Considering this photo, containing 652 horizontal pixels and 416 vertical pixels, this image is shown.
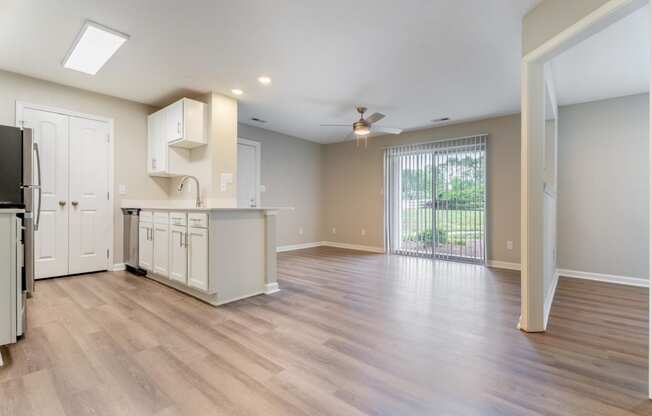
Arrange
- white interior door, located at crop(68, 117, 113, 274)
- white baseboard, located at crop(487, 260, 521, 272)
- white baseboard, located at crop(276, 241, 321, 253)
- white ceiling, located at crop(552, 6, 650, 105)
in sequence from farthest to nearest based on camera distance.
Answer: white baseboard, located at crop(276, 241, 321, 253), white baseboard, located at crop(487, 260, 521, 272), white interior door, located at crop(68, 117, 113, 274), white ceiling, located at crop(552, 6, 650, 105)

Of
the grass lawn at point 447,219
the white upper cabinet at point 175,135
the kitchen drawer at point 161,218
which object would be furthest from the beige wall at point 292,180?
the kitchen drawer at point 161,218

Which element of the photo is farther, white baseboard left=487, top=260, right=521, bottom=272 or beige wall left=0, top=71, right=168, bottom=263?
white baseboard left=487, top=260, right=521, bottom=272

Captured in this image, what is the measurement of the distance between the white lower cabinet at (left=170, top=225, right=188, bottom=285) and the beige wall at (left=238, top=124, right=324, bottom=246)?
288cm

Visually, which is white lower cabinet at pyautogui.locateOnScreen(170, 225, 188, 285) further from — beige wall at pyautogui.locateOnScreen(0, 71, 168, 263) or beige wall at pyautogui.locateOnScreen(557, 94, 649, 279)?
beige wall at pyautogui.locateOnScreen(557, 94, 649, 279)

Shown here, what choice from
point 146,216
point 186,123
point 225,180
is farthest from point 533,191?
point 146,216

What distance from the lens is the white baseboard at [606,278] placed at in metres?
3.84

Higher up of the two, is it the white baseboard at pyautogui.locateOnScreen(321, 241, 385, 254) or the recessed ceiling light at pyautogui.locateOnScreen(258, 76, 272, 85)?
the recessed ceiling light at pyautogui.locateOnScreen(258, 76, 272, 85)

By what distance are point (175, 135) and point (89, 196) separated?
141 cm

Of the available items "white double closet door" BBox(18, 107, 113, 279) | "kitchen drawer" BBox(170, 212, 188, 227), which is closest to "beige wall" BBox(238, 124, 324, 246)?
"white double closet door" BBox(18, 107, 113, 279)

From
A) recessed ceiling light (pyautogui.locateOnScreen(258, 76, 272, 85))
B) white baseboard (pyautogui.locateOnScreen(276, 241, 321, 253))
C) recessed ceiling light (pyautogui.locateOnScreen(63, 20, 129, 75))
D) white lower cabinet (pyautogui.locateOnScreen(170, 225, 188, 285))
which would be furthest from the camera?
white baseboard (pyautogui.locateOnScreen(276, 241, 321, 253))

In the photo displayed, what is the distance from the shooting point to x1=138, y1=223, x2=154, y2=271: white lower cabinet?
→ 3.68 metres

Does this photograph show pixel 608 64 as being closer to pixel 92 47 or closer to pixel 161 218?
pixel 161 218

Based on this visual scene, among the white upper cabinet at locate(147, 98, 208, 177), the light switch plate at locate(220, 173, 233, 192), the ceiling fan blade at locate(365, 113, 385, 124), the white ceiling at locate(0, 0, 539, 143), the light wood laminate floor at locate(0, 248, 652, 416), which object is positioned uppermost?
the white ceiling at locate(0, 0, 539, 143)

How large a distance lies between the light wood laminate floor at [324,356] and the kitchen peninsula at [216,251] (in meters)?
0.19
